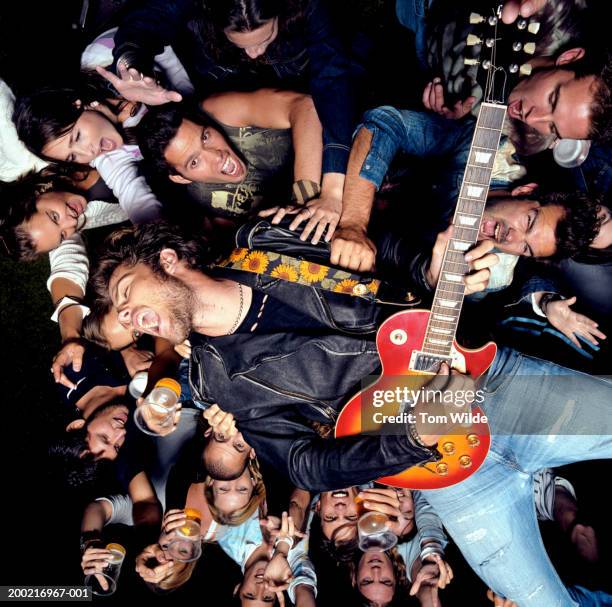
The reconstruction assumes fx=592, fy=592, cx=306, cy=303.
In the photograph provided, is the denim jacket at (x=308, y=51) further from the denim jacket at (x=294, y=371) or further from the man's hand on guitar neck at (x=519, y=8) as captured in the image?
the man's hand on guitar neck at (x=519, y=8)

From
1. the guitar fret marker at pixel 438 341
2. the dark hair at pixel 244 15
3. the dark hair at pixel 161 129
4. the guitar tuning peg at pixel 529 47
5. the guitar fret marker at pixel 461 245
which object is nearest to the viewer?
the guitar tuning peg at pixel 529 47

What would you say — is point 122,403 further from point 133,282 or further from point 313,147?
point 313,147

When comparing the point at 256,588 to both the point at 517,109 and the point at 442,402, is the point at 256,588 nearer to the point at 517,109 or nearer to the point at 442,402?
the point at 442,402

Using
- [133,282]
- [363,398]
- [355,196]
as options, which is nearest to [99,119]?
[133,282]

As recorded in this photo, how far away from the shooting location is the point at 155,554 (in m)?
2.94

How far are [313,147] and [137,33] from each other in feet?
3.03

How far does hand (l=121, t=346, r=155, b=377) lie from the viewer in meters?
3.21

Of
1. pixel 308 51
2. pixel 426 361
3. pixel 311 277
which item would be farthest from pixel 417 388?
pixel 308 51

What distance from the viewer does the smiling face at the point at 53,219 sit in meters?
3.01

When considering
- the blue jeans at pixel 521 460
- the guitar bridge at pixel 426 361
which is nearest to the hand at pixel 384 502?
the blue jeans at pixel 521 460

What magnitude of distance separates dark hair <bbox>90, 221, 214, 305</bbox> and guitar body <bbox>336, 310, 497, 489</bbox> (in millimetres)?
896

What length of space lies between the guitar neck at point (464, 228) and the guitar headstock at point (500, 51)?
0.21 ft

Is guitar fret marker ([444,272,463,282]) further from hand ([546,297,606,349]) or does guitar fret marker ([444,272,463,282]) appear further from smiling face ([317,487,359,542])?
smiling face ([317,487,359,542])

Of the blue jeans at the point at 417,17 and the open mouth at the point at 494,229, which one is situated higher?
the blue jeans at the point at 417,17
